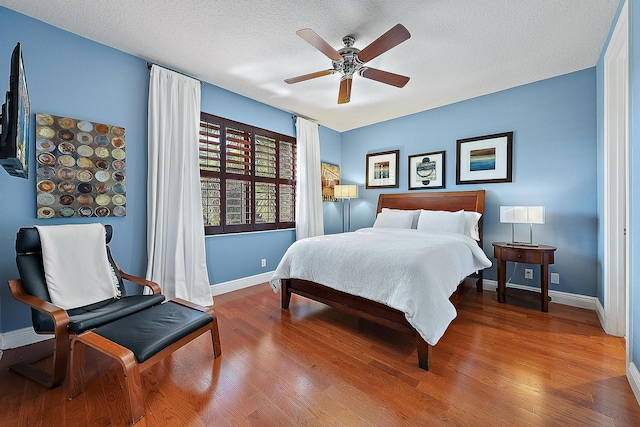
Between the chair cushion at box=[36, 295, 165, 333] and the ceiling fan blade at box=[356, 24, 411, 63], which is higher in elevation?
the ceiling fan blade at box=[356, 24, 411, 63]

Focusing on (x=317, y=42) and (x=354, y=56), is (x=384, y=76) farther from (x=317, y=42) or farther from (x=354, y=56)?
(x=317, y=42)

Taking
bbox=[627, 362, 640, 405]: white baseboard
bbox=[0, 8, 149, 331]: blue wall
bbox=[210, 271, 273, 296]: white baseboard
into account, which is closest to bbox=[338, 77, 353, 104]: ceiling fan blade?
bbox=[0, 8, 149, 331]: blue wall

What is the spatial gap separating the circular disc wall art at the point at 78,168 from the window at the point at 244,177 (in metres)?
0.91

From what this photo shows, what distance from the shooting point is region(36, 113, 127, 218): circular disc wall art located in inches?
87.5

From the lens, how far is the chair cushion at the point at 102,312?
5.61 ft

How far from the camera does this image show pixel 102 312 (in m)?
1.88

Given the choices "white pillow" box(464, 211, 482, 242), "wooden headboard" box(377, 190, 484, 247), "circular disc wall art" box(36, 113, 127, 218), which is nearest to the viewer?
"circular disc wall art" box(36, 113, 127, 218)

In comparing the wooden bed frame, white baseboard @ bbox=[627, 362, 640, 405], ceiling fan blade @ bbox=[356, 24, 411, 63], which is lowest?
white baseboard @ bbox=[627, 362, 640, 405]

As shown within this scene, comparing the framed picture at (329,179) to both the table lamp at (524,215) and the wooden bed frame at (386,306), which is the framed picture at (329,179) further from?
the table lamp at (524,215)

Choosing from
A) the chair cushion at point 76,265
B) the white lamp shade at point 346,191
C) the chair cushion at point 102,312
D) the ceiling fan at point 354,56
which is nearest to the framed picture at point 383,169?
the white lamp shade at point 346,191

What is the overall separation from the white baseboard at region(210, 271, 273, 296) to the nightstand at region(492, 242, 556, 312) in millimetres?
3078

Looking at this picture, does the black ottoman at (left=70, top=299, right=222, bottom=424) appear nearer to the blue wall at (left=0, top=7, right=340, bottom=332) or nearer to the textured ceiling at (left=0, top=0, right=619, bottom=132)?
the blue wall at (left=0, top=7, right=340, bottom=332)

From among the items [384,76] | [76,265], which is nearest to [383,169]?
[384,76]

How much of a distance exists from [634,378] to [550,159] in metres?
2.43
